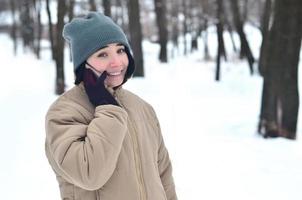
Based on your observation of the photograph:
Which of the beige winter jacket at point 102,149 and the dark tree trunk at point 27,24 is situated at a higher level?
the beige winter jacket at point 102,149

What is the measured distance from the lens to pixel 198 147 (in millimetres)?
8023

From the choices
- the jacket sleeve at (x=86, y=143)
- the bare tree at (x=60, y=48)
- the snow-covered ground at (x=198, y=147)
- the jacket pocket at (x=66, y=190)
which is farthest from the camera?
the bare tree at (x=60, y=48)

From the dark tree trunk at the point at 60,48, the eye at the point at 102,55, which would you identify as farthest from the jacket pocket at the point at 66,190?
the dark tree trunk at the point at 60,48

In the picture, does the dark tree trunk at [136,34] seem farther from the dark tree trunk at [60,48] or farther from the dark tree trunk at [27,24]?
the dark tree trunk at [27,24]

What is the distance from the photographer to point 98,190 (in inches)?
A: 89.0

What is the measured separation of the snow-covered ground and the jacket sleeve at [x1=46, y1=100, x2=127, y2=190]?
3614mm

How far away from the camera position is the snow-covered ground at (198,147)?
6.07 metres

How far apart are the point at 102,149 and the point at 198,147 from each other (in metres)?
5.99

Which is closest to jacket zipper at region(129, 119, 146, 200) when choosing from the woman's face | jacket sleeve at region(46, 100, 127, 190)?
jacket sleeve at region(46, 100, 127, 190)

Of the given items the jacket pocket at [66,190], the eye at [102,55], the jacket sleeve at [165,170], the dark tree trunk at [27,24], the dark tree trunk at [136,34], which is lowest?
the dark tree trunk at [27,24]

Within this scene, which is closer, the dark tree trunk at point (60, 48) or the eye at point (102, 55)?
the eye at point (102, 55)

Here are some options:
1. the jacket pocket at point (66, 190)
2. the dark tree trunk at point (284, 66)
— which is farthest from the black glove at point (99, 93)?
the dark tree trunk at point (284, 66)

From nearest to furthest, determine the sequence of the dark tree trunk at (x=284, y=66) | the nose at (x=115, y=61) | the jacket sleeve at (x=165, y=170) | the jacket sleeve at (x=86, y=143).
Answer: the jacket sleeve at (x=86, y=143)
the nose at (x=115, y=61)
the jacket sleeve at (x=165, y=170)
the dark tree trunk at (x=284, y=66)

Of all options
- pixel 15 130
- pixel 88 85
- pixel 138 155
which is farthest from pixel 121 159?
pixel 15 130
